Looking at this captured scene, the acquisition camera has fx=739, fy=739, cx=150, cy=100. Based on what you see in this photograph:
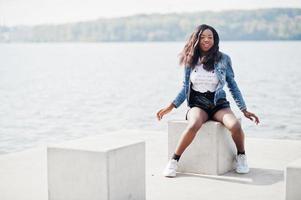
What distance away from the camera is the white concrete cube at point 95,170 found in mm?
4926

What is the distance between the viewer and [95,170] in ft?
16.2

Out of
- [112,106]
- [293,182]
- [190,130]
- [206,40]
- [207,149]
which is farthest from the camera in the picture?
[112,106]

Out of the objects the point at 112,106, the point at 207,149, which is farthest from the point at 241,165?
the point at 112,106

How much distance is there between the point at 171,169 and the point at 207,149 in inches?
15.2

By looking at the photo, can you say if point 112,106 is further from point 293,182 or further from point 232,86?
point 293,182

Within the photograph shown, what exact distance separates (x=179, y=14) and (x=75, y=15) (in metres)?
13.5

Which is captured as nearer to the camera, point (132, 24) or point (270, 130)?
point (270, 130)

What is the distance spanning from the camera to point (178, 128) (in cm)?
668

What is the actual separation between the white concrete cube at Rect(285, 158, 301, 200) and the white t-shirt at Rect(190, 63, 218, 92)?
1.87m

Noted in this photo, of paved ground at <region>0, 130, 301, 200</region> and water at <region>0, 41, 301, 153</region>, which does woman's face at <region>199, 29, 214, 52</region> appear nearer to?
paved ground at <region>0, 130, 301, 200</region>

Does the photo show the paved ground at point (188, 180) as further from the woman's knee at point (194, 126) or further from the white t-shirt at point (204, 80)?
the white t-shirt at point (204, 80)

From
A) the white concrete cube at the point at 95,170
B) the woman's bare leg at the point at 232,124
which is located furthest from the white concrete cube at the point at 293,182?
the woman's bare leg at the point at 232,124

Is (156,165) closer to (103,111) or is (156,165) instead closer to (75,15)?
(103,111)

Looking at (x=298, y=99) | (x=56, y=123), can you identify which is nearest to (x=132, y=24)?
(x=298, y=99)
